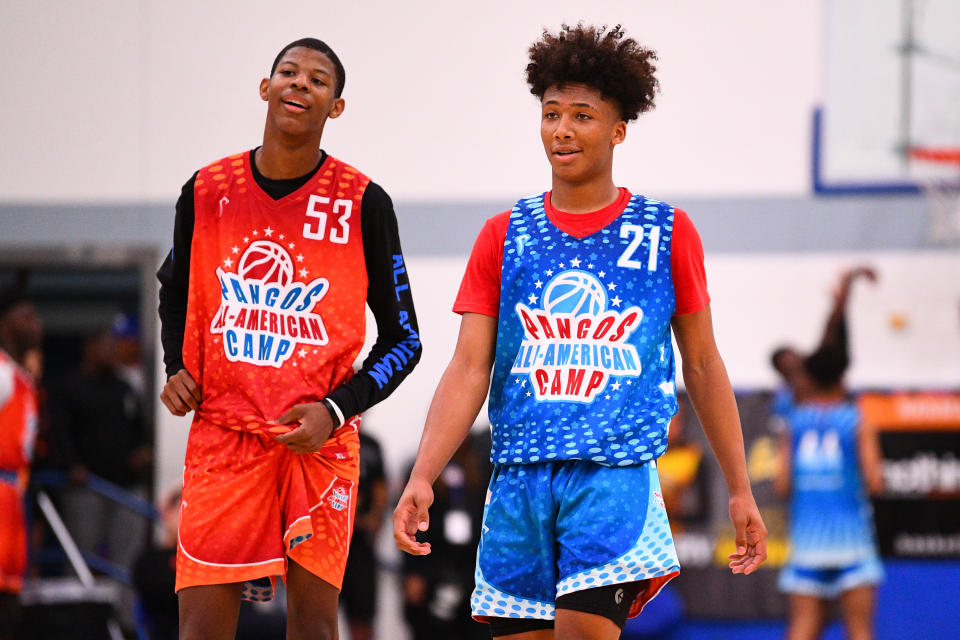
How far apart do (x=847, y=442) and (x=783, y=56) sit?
2.46m

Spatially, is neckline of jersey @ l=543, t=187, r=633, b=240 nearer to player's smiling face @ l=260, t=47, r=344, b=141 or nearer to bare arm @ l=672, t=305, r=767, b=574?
bare arm @ l=672, t=305, r=767, b=574

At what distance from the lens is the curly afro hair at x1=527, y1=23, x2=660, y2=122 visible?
10.2 ft

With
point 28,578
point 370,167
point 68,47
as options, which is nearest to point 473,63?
point 370,167

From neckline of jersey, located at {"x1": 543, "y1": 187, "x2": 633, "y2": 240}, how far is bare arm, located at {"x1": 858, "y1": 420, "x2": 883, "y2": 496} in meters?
4.67

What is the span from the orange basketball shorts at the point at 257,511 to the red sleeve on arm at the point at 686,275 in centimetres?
98

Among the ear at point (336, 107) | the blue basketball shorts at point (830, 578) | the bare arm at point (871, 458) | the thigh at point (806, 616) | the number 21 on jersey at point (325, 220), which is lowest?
the thigh at point (806, 616)

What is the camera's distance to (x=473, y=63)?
7590mm

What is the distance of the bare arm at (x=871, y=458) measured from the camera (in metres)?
7.21

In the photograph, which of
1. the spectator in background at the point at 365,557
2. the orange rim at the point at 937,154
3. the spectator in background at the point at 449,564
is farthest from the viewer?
the orange rim at the point at 937,154

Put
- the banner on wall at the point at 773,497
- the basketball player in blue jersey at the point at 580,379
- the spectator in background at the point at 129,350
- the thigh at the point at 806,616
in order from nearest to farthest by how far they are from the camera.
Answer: the basketball player in blue jersey at the point at 580,379 < the thigh at the point at 806,616 < the banner on wall at the point at 773,497 < the spectator in background at the point at 129,350

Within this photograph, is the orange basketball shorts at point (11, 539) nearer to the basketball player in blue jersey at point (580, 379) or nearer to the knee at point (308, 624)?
the knee at point (308, 624)

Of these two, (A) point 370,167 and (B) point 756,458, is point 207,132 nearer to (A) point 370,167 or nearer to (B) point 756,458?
(A) point 370,167

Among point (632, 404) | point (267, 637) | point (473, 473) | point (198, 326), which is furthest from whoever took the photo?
point (473, 473)

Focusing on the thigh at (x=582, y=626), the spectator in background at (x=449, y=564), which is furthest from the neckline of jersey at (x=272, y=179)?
the spectator in background at (x=449, y=564)
